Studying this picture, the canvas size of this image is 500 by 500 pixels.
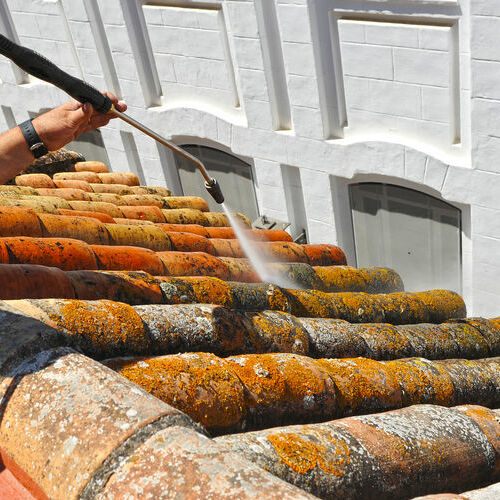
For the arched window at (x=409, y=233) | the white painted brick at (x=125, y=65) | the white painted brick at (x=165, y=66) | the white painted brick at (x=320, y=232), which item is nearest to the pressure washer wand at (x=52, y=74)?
the arched window at (x=409, y=233)

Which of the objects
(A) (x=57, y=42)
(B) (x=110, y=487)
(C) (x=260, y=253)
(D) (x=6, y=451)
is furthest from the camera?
(A) (x=57, y=42)

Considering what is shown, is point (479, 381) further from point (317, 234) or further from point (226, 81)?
point (226, 81)

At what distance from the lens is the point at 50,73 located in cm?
288

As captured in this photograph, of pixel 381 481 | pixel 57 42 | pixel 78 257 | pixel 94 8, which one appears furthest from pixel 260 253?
pixel 57 42

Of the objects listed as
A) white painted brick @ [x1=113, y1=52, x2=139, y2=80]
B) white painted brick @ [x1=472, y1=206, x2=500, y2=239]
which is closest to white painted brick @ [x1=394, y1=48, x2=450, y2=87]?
white painted brick @ [x1=472, y1=206, x2=500, y2=239]

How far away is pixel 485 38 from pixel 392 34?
112cm

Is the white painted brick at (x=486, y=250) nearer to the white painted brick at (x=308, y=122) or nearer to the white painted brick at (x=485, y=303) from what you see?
the white painted brick at (x=485, y=303)

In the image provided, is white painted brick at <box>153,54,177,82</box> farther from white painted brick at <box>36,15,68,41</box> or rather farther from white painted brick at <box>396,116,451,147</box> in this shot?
white painted brick at <box>396,116,451,147</box>

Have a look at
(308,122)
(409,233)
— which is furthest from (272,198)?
(409,233)

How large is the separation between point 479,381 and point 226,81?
6.95m

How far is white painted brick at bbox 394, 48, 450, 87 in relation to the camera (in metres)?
7.11

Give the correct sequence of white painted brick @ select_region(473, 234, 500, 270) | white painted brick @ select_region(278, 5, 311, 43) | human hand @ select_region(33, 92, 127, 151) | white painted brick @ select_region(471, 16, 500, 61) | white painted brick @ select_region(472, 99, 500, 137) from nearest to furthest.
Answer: human hand @ select_region(33, 92, 127, 151), white painted brick @ select_region(471, 16, 500, 61), white painted brick @ select_region(472, 99, 500, 137), white painted brick @ select_region(473, 234, 500, 270), white painted brick @ select_region(278, 5, 311, 43)

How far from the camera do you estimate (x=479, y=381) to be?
3.70 meters

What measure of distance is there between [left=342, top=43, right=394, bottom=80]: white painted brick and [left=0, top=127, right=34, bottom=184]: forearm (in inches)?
224
